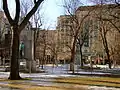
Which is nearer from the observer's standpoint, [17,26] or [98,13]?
[17,26]

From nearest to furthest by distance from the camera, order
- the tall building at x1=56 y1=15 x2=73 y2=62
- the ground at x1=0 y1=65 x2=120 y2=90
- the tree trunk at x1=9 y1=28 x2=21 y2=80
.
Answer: the ground at x1=0 y1=65 x2=120 y2=90 < the tree trunk at x1=9 y1=28 x2=21 y2=80 < the tall building at x1=56 y1=15 x2=73 y2=62

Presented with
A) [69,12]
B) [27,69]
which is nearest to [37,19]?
[69,12]

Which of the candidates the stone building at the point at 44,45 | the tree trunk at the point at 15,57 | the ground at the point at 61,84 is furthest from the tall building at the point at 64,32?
the ground at the point at 61,84

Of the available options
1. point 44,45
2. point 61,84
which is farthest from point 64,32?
point 61,84

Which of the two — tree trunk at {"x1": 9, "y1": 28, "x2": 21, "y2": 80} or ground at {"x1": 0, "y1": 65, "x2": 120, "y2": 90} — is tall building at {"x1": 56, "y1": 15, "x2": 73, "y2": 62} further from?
ground at {"x1": 0, "y1": 65, "x2": 120, "y2": 90}

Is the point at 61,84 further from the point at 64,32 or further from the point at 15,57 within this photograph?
the point at 64,32

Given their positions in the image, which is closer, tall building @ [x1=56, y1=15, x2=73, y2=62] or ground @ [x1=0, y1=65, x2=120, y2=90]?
Answer: ground @ [x1=0, y1=65, x2=120, y2=90]

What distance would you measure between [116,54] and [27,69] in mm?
33463

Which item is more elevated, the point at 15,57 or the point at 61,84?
the point at 15,57

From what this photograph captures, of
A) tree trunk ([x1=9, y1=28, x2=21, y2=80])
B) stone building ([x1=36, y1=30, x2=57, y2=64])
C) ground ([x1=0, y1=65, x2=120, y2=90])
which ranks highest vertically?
stone building ([x1=36, y1=30, x2=57, y2=64])

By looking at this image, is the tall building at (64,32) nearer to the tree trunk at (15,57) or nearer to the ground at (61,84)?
the tree trunk at (15,57)

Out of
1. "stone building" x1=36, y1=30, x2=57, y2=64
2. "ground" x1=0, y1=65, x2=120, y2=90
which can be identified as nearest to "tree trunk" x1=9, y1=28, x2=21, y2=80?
"ground" x1=0, y1=65, x2=120, y2=90

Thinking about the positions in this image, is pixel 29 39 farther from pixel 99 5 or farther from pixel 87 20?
pixel 87 20

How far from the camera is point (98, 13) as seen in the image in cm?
4884
